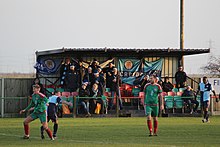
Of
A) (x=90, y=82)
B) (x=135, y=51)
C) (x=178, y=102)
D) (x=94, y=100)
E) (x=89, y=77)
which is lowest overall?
(x=178, y=102)

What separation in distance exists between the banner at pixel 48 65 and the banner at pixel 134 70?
3.24 metres

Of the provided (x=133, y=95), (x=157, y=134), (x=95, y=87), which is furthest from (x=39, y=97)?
(x=133, y=95)

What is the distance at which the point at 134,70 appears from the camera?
128ft

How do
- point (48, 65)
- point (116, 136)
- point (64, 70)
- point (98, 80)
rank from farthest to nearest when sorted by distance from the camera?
1. point (48, 65)
2. point (64, 70)
3. point (98, 80)
4. point (116, 136)

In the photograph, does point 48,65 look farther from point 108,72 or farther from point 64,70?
point 108,72

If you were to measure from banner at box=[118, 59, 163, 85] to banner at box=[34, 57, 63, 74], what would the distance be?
324 cm

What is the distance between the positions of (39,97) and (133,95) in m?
17.2

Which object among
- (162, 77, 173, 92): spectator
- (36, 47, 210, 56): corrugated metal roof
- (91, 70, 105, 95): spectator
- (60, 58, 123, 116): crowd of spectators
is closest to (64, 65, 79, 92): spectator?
(60, 58, 123, 116): crowd of spectators

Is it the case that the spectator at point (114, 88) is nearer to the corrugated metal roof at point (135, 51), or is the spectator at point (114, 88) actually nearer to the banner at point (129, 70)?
the corrugated metal roof at point (135, 51)

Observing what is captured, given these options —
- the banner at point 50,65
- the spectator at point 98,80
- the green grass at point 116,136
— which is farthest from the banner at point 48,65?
the green grass at point 116,136

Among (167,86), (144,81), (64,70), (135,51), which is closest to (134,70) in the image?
(135,51)

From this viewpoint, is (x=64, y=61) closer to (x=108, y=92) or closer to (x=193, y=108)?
(x=108, y=92)

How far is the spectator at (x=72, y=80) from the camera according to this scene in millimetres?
35969

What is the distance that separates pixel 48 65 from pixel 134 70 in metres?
4.47
